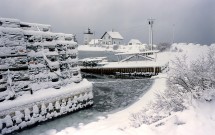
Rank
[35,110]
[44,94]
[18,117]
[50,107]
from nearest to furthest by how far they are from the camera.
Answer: [18,117] < [35,110] < [44,94] < [50,107]

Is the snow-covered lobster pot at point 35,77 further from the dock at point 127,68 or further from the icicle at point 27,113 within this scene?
the dock at point 127,68

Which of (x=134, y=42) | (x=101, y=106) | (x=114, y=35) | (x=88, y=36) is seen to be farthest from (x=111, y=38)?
(x=101, y=106)

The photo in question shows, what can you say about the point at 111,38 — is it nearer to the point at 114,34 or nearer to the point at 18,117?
the point at 114,34

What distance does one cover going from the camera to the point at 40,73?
28.4ft

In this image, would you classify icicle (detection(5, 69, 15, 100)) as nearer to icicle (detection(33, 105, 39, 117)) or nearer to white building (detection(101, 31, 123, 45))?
icicle (detection(33, 105, 39, 117))

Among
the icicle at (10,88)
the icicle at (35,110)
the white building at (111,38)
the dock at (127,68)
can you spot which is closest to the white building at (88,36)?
the white building at (111,38)

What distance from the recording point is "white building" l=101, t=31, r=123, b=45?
104 m

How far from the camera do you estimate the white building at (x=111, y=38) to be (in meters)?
104

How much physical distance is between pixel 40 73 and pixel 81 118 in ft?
7.66

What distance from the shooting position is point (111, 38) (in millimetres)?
103562

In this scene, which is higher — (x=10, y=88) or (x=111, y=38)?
(x=111, y=38)

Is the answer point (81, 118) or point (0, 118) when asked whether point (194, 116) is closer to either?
point (81, 118)

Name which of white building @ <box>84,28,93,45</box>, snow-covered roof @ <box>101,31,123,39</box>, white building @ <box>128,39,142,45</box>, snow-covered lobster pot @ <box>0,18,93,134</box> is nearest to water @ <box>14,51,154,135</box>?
snow-covered lobster pot @ <box>0,18,93,134</box>

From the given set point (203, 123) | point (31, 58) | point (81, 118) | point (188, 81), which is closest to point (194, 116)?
point (203, 123)
